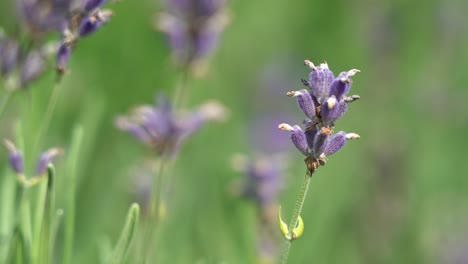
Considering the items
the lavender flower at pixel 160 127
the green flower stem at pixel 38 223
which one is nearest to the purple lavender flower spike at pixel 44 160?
the green flower stem at pixel 38 223

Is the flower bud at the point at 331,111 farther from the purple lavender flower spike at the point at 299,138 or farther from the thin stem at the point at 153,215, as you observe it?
the thin stem at the point at 153,215

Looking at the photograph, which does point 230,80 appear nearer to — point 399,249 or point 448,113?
point 448,113

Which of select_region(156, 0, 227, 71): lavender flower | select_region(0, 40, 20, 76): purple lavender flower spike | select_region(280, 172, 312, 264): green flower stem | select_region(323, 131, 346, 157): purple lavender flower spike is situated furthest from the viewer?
select_region(156, 0, 227, 71): lavender flower

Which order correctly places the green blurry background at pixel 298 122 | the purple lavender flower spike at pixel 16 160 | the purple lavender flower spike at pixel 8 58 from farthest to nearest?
the green blurry background at pixel 298 122
the purple lavender flower spike at pixel 8 58
the purple lavender flower spike at pixel 16 160

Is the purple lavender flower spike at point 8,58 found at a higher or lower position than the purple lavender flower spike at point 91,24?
lower

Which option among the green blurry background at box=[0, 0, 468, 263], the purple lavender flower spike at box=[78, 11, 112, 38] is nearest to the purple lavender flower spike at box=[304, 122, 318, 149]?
the purple lavender flower spike at box=[78, 11, 112, 38]

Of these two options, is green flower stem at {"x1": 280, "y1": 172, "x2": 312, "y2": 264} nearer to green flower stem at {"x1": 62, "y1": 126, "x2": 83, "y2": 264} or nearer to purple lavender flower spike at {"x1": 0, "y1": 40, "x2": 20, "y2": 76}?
green flower stem at {"x1": 62, "y1": 126, "x2": 83, "y2": 264}

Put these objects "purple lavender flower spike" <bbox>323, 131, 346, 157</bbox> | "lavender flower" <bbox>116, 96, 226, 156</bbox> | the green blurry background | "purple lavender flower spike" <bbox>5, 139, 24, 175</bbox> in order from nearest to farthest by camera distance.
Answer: "purple lavender flower spike" <bbox>323, 131, 346, 157</bbox> < "purple lavender flower spike" <bbox>5, 139, 24, 175</bbox> < "lavender flower" <bbox>116, 96, 226, 156</bbox> < the green blurry background

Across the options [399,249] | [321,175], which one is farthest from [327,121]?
[321,175]
